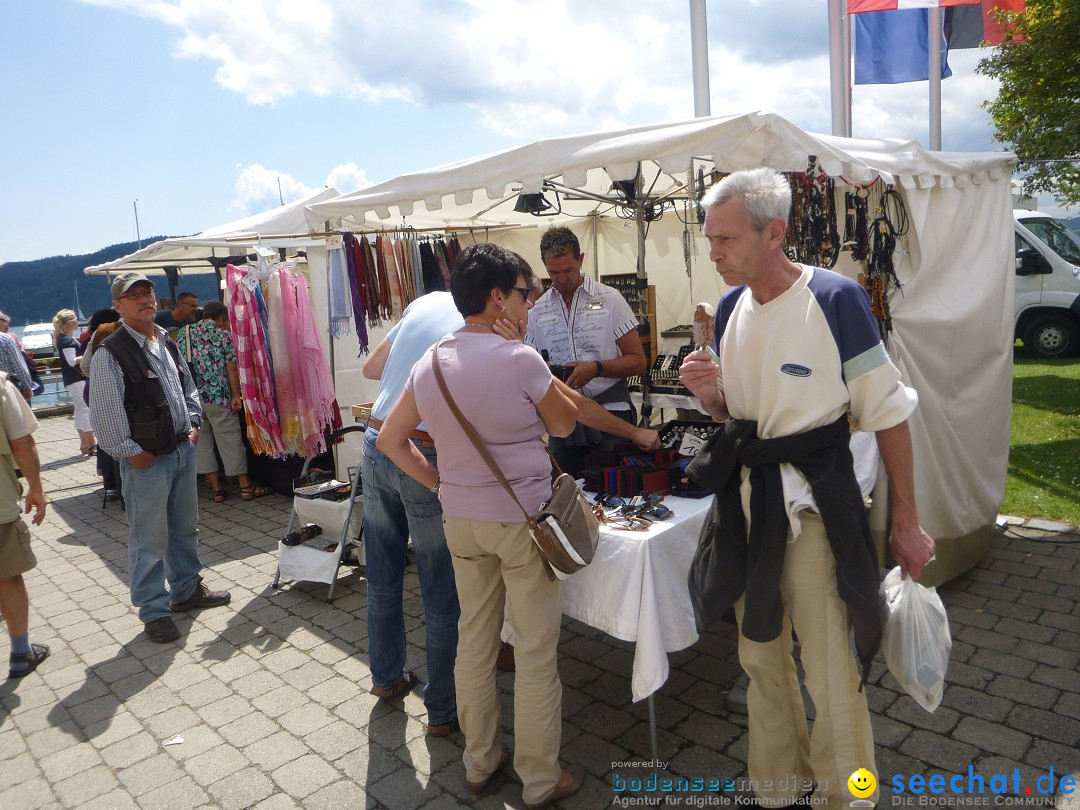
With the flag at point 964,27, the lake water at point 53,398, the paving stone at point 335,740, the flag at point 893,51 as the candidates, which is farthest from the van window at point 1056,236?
the lake water at point 53,398

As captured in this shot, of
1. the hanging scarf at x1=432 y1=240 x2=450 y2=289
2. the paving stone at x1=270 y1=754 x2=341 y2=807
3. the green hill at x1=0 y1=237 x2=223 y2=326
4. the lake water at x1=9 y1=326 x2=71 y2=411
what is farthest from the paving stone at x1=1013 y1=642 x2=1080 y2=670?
the green hill at x1=0 y1=237 x2=223 y2=326

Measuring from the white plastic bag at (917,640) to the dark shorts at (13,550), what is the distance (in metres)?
3.80

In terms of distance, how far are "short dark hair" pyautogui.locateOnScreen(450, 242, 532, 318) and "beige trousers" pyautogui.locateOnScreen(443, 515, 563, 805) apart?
700 mm

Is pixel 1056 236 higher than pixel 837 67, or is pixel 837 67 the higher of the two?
pixel 837 67

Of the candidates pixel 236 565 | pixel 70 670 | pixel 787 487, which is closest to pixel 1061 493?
pixel 787 487

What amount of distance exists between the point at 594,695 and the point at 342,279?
11.9 feet

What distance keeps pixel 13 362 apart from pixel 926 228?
7765mm

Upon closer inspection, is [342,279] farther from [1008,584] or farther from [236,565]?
[1008,584]

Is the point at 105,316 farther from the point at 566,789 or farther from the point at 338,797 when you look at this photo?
the point at 566,789

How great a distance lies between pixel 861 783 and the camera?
210cm

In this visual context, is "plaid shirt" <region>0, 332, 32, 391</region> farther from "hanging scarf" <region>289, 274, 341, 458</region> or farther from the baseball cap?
the baseball cap

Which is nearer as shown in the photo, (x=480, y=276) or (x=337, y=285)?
(x=480, y=276)

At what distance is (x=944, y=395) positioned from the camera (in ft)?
13.3

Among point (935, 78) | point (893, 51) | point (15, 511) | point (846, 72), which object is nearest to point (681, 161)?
point (15, 511)
